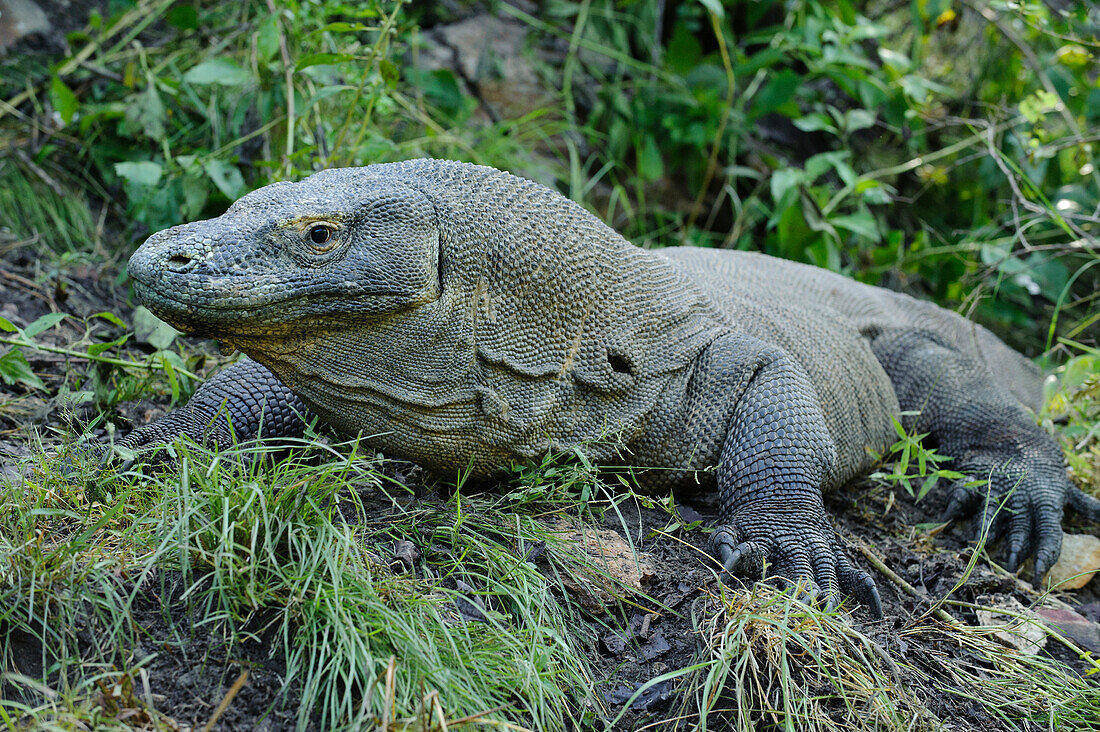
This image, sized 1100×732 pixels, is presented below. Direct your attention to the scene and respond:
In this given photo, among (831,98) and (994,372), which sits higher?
(831,98)

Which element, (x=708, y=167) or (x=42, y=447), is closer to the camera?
(x=42, y=447)

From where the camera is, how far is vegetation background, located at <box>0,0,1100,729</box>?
4.02 metres

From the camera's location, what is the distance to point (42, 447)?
3.14 meters

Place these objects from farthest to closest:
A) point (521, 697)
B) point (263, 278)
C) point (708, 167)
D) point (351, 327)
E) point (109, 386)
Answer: point (708, 167) < point (109, 386) < point (351, 327) < point (263, 278) < point (521, 697)

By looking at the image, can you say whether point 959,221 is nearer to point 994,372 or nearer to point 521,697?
point 994,372

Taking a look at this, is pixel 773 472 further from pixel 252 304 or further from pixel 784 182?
pixel 784 182

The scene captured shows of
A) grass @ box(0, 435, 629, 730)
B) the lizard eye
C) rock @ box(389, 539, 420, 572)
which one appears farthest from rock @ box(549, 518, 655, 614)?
the lizard eye

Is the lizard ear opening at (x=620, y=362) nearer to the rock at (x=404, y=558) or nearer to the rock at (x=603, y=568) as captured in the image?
the rock at (x=603, y=568)

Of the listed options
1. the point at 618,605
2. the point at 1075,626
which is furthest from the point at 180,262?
the point at 1075,626

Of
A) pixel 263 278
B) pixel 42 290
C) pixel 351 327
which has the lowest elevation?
pixel 42 290

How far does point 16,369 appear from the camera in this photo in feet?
11.8

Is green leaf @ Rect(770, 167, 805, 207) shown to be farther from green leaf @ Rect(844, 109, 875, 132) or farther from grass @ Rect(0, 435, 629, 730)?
grass @ Rect(0, 435, 629, 730)

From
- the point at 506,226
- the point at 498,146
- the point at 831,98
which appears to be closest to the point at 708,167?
the point at 831,98

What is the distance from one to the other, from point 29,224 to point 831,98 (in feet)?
21.3
